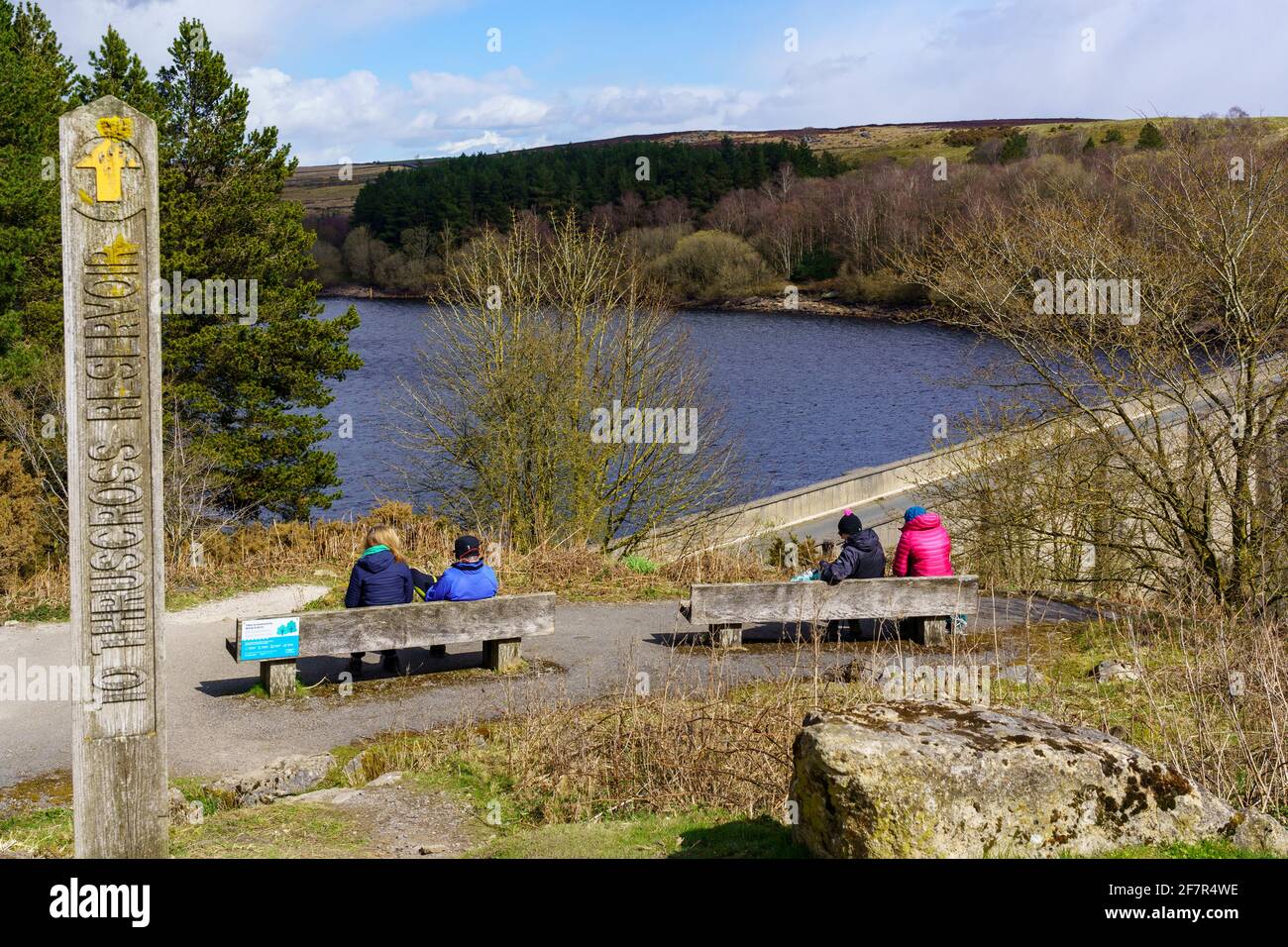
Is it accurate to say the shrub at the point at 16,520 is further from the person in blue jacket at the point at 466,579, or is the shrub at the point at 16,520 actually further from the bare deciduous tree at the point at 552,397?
the bare deciduous tree at the point at 552,397

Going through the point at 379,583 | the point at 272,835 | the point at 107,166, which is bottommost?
the point at 272,835

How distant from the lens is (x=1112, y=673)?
9766 mm

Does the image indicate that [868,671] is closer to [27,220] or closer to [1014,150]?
[27,220]

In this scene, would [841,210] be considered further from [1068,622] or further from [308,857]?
[308,857]

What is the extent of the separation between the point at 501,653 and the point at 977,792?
5918mm

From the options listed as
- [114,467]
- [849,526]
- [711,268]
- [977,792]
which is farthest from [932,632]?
[711,268]

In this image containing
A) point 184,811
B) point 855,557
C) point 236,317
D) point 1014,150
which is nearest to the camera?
point 184,811

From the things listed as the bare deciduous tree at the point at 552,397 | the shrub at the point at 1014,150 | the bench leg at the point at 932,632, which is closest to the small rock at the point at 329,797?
the bench leg at the point at 932,632

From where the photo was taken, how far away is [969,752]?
4941 millimetres

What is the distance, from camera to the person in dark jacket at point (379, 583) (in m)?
10.2

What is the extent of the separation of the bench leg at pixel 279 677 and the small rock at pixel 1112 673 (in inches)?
244

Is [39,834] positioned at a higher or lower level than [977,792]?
lower

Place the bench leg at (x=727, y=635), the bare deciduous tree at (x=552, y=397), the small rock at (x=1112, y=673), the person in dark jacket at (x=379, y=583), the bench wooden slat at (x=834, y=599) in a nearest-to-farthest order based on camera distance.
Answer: the small rock at (x=1112, y=673)
the person in dark jacket at (x=379, y=583)
the bench wooden slat at (x=834, y=599)
the bench leg at (x=727, y=635)
the bare deciduous tree at (x=552, y=397)
